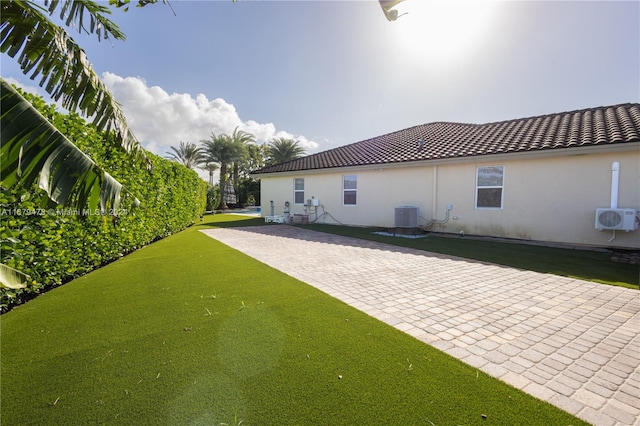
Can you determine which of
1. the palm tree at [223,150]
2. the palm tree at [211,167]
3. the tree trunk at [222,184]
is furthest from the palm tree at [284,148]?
the palm tree at [211,167]

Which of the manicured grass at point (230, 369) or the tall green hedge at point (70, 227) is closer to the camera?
the manicured grass at point (230, 369)

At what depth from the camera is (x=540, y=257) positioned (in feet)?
26.0

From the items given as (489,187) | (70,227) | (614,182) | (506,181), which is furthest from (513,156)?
(70,227)

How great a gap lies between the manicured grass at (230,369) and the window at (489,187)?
9566 millimetres

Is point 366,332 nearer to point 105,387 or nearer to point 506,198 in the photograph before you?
→ point 105,387

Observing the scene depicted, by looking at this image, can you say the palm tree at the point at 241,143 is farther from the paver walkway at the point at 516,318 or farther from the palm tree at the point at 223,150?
the paver walkway at the point at 516,318

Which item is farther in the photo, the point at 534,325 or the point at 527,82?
the point at 527,82

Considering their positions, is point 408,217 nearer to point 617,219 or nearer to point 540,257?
point 540,257

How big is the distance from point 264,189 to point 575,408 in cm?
1976

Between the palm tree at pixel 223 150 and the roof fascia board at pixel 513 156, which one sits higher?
the palm tree at pixel 223 150

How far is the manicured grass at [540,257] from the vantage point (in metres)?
6.18

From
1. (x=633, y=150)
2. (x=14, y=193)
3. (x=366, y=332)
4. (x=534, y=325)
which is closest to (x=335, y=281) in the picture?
(x=366, y=332)

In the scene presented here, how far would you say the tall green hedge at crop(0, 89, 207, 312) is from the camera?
3812mm

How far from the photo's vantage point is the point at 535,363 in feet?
9.55
